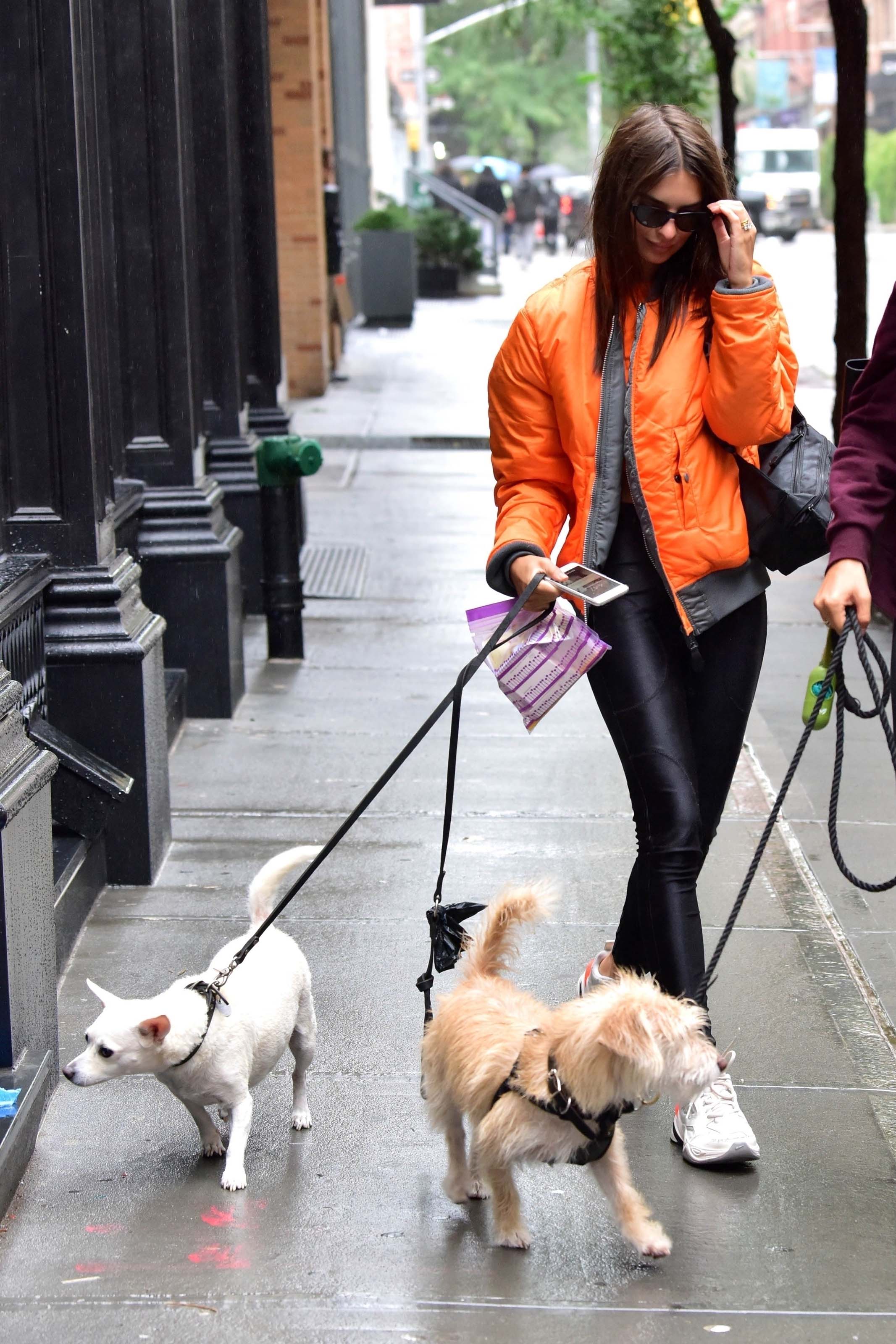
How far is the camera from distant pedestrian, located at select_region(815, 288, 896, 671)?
11.1 ft

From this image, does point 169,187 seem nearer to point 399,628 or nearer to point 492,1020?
point 399,628

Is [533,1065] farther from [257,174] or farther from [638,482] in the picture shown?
[257,174]

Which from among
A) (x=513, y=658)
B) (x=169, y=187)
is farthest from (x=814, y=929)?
(x=169, y=187)

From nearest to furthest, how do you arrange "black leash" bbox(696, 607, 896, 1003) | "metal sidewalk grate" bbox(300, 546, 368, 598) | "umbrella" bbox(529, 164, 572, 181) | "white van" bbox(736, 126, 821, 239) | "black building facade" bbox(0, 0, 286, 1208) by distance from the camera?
"black leash" bbox(696, 607, 896, 1003) → "black building facade" bbox(0, 0, 286, 1208) → "metal sidewalk grate" bbox(300, 546, 368, 598) → "umbrella" bbox(529, 164, 572, 181) → "white van" bbox(736, 126, 821, 239)

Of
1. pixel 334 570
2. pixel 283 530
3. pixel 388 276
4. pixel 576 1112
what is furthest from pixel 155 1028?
pixel 388 276

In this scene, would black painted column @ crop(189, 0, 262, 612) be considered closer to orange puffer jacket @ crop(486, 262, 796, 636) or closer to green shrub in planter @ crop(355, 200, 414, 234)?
orange puffer jacket @ crop(486, 262, 796, 636)

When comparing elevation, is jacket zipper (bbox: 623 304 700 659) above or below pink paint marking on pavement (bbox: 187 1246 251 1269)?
above

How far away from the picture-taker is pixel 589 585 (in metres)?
3.63

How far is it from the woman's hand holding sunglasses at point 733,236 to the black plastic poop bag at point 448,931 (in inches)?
58.1

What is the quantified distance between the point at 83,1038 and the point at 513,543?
69.3 inches

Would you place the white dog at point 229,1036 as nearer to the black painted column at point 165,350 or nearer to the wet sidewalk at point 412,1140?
the wet sidewalk at point 412,1140

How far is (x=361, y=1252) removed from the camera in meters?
3.36

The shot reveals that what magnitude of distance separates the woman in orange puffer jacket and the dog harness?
2.08 ft

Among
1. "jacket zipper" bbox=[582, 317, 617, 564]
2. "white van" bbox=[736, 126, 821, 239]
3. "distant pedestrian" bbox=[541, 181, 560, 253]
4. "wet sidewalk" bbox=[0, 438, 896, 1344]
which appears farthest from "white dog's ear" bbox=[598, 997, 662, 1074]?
"white van" bbox=[736, 126, 821, 239]
